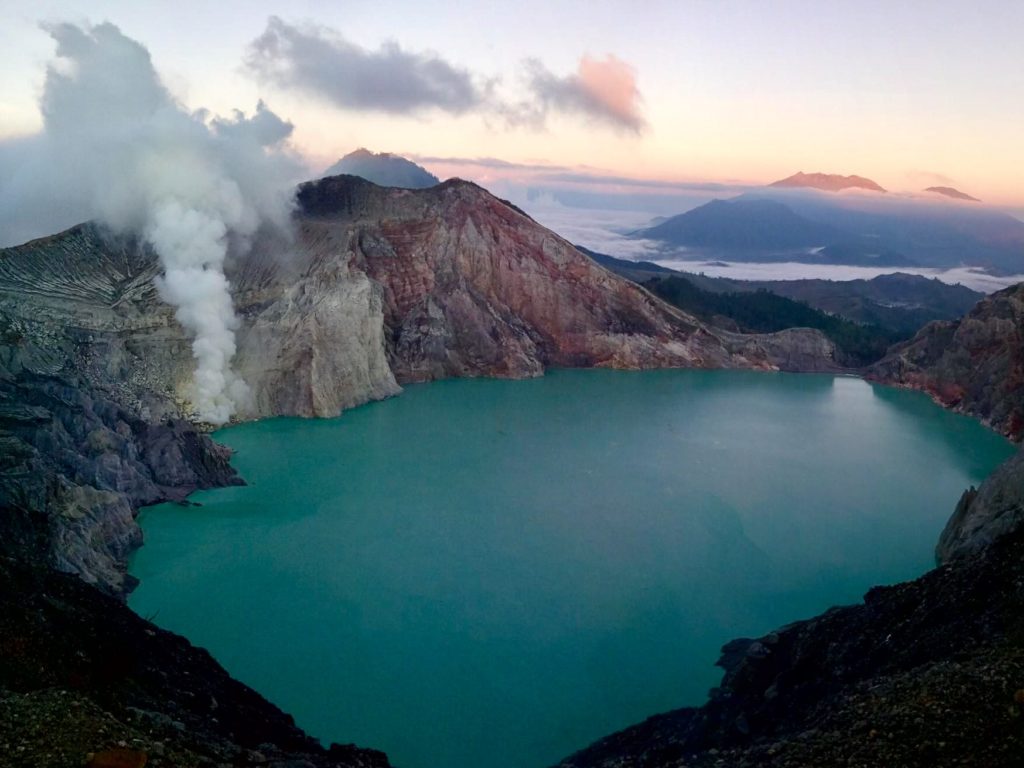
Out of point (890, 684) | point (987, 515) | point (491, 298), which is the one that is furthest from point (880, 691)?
point (491, 298)

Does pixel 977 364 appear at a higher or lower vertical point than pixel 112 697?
higher

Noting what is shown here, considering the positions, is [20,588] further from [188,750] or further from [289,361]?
[289,361]

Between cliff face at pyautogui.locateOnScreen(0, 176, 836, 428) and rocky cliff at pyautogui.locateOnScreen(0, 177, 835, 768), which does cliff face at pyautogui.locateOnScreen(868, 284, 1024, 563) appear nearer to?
rocky cliff at pyautogui.locateOnScreen(0, 177, 835, 768)

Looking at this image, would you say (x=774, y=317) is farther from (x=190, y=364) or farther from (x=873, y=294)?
(x=190, y=364)

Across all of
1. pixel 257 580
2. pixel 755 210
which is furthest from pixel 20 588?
pixel 755 210

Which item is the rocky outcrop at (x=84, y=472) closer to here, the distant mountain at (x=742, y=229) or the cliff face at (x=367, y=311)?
the cliff face at (x=367, y=311)

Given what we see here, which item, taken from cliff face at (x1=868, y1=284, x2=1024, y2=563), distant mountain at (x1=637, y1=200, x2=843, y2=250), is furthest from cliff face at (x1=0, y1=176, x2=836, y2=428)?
distant mountain at (x1=637, y1=200, x2=843, y2=250)

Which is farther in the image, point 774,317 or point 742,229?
point 742,229

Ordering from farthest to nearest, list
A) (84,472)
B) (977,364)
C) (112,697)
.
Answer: (977,364)
(84,472)
(112,697)
